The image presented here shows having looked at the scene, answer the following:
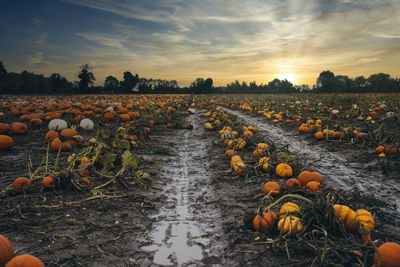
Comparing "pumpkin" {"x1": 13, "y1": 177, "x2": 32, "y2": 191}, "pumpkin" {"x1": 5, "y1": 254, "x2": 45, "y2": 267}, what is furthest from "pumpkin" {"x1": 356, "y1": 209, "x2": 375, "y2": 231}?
"pumpkin" {"x1": 13, "y1": 177, "x2": 32, "y2": 191}

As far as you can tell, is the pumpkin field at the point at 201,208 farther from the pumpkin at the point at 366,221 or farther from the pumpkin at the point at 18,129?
the pumpkin at the point at 18,129

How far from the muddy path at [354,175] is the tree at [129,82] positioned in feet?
184

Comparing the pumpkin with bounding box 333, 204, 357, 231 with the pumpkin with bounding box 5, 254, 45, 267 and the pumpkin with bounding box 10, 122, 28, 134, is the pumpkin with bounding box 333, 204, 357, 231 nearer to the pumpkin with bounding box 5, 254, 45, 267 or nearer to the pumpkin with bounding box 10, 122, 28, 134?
the pumpkin with bounding box 5, 254, 45, 267

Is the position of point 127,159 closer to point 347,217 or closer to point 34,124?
point 347,217

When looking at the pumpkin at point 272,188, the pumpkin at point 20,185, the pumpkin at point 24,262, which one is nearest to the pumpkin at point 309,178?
the pumpkin at point 272,188

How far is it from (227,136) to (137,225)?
568cm

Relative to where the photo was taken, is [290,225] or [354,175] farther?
[354,175]

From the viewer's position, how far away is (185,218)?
402 cm

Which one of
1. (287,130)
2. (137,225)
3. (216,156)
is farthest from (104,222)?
(287,130)

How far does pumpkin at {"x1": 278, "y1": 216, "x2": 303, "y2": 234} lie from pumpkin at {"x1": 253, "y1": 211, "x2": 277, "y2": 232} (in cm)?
13

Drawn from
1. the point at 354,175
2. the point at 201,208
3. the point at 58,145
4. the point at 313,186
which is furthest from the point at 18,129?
the point at 354,175

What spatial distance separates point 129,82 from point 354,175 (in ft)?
207

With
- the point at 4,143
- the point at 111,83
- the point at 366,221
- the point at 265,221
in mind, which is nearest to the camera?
the point at 366,221

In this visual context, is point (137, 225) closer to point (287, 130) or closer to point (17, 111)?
point (287, 130)
